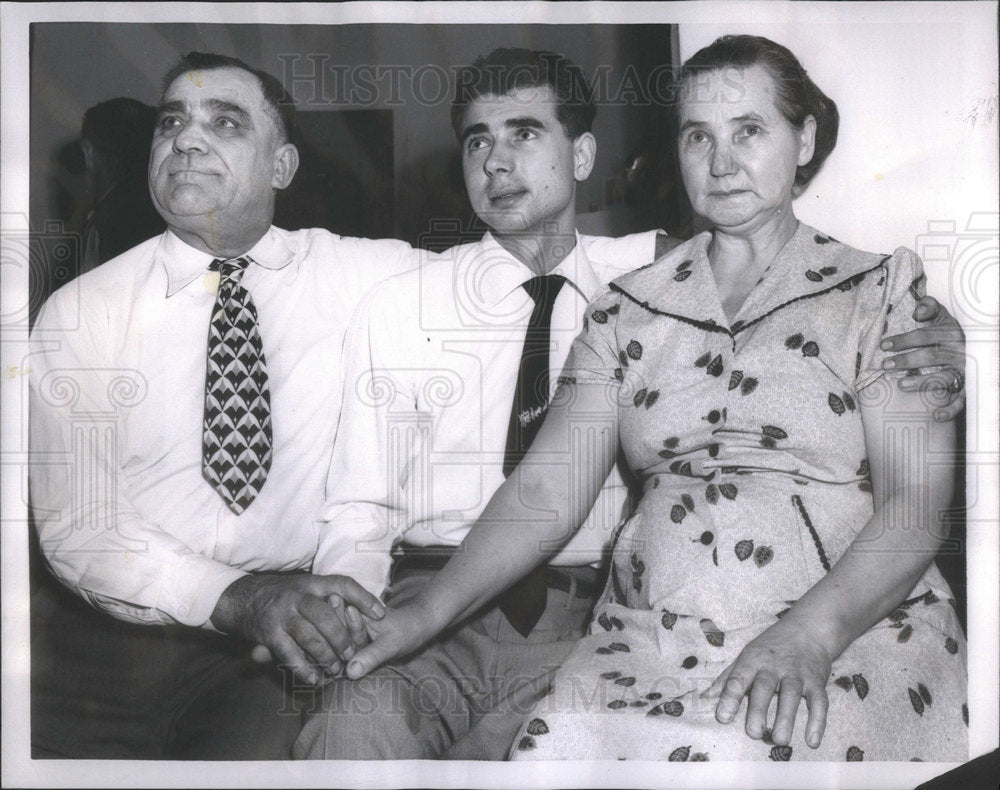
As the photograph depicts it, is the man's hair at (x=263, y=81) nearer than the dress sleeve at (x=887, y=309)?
No

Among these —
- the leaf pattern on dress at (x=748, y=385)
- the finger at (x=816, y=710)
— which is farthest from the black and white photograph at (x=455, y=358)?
the finger at (x=816, y=710)

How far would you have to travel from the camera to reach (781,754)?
1.77 meters

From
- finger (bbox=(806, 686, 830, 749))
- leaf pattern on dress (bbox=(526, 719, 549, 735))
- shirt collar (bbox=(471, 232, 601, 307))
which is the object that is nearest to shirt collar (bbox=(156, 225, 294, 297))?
shirt collar (bbox=(471, 232, 601, 307))

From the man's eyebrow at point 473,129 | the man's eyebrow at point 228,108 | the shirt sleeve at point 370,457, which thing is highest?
the man's eyebrow at point 228,108

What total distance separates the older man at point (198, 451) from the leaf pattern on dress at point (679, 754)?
646 mm

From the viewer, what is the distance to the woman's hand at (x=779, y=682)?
67.0 inches

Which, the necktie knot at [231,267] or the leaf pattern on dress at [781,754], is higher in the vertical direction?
A: the necktie knot at [231,267]

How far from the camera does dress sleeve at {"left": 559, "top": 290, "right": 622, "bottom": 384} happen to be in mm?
1854

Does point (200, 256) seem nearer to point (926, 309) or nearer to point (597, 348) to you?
point (597, 348)

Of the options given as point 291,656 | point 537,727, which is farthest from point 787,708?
point 291,656

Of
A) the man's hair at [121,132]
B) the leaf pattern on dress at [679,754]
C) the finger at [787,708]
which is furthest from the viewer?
the man's hair at [121,132]

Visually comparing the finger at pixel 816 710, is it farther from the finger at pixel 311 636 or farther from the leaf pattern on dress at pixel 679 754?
the finger at pixel 311 636

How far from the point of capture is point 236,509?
186 cm

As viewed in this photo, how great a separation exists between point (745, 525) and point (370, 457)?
71 cm
